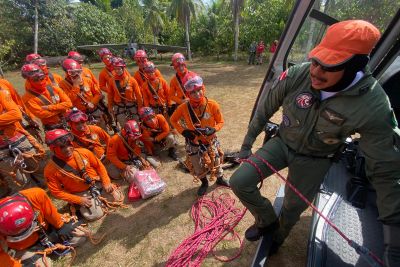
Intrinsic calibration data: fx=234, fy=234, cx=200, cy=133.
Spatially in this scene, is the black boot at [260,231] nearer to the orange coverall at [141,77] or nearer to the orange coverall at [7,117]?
the orange coverall at [7,117]

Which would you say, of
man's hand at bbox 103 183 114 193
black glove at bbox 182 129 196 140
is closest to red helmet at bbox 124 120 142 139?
man's hand at bbox 103 183 114 193

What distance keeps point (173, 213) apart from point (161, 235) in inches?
19.8

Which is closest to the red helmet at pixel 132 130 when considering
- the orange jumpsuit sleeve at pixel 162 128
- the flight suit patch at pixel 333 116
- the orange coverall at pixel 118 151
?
the orange coverall at pixel 118 151

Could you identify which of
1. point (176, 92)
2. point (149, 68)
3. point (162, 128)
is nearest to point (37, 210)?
point (162, 128)

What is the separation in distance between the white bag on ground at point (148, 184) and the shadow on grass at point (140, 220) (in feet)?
0.58

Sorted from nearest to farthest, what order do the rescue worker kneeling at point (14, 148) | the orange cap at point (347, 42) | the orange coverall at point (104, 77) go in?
the orange cap at point (347, 42), the rescue worker kneeling at point (14, 148), the orange coverall at point (104, 77)

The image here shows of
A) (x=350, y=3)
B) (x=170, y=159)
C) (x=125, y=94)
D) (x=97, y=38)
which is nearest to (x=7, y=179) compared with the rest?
(x=125, y=94)

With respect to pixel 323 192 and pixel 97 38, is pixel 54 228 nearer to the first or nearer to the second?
pixel 323 192

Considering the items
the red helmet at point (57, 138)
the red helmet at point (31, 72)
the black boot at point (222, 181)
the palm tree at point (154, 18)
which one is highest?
the palm tree at point (154, 18)

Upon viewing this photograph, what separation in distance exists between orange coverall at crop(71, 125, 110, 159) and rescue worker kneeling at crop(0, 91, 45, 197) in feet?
2.90

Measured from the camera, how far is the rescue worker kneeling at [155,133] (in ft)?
18.6

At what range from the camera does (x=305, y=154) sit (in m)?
2.40

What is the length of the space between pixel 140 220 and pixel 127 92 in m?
3.45

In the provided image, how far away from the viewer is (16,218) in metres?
2.85
